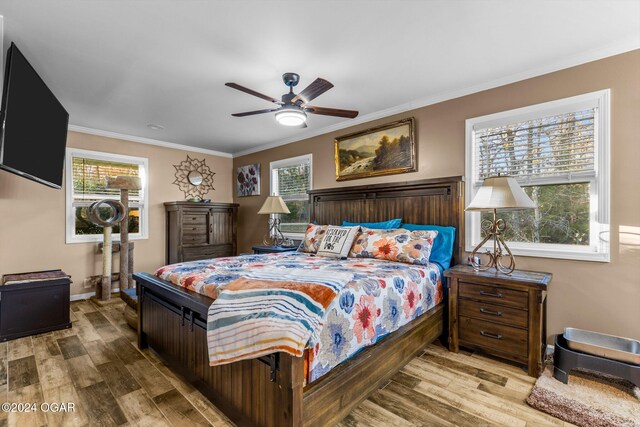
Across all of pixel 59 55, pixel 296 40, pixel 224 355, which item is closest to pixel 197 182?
pixel 59 55

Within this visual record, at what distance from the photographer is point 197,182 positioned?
560 cm

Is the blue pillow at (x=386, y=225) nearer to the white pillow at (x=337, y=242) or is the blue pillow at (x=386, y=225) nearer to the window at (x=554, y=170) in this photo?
the white pillow at (x=337, y=242)

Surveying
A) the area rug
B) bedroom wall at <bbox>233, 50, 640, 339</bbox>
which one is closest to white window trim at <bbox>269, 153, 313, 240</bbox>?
bedroom wall at <bbox>233, 50, 640, 339</bbox>

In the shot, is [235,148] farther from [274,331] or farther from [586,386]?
[586,386]

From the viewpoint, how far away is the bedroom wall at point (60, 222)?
3844 mm

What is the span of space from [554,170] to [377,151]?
1.86 metres

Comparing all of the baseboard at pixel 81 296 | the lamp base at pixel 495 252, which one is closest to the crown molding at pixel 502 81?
the lamp base at pixel 495 252

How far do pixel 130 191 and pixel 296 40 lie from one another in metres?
4.04

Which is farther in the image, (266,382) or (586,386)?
(586,386)

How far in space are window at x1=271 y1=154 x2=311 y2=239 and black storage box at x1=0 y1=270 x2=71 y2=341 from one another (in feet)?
9.74

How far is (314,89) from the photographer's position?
7.79 ft

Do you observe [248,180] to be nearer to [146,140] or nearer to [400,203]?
[146,140]

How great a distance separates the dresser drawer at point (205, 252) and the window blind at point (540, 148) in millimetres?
4265

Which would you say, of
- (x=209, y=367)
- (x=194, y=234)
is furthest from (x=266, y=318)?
(x=194, y=234)
